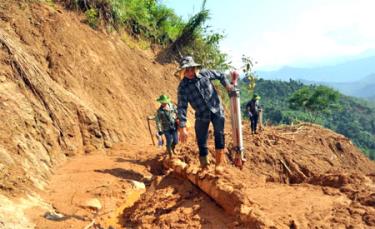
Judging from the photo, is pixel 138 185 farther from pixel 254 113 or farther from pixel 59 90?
pixel 254 113

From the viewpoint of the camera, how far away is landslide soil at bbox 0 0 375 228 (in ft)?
15.3

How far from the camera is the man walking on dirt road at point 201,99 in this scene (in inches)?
235

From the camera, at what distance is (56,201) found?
17.7 ft

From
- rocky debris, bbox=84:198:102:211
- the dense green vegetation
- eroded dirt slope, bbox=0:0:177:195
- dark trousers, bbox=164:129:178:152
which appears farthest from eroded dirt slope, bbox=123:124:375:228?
the dense green vegetation

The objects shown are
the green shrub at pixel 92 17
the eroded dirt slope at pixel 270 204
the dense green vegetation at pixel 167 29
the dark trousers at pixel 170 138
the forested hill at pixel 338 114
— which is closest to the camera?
the eroded dirt slope at pixel 270 204

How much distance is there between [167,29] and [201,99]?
10.7 meters

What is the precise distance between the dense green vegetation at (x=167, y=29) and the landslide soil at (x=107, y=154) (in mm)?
1027

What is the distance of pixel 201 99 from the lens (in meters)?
5.98

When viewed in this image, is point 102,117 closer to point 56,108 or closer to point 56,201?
point 56,108

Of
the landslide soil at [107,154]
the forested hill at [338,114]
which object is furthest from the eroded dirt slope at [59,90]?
the forested hill at [338,114]

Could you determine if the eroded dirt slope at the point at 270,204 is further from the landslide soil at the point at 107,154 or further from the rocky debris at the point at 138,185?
the rocky debris at the point at 138,185

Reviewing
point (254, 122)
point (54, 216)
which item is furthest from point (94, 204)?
point (254, 122)

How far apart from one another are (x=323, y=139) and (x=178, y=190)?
421 inches

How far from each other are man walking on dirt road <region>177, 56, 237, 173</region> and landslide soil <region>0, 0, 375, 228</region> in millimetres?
690
